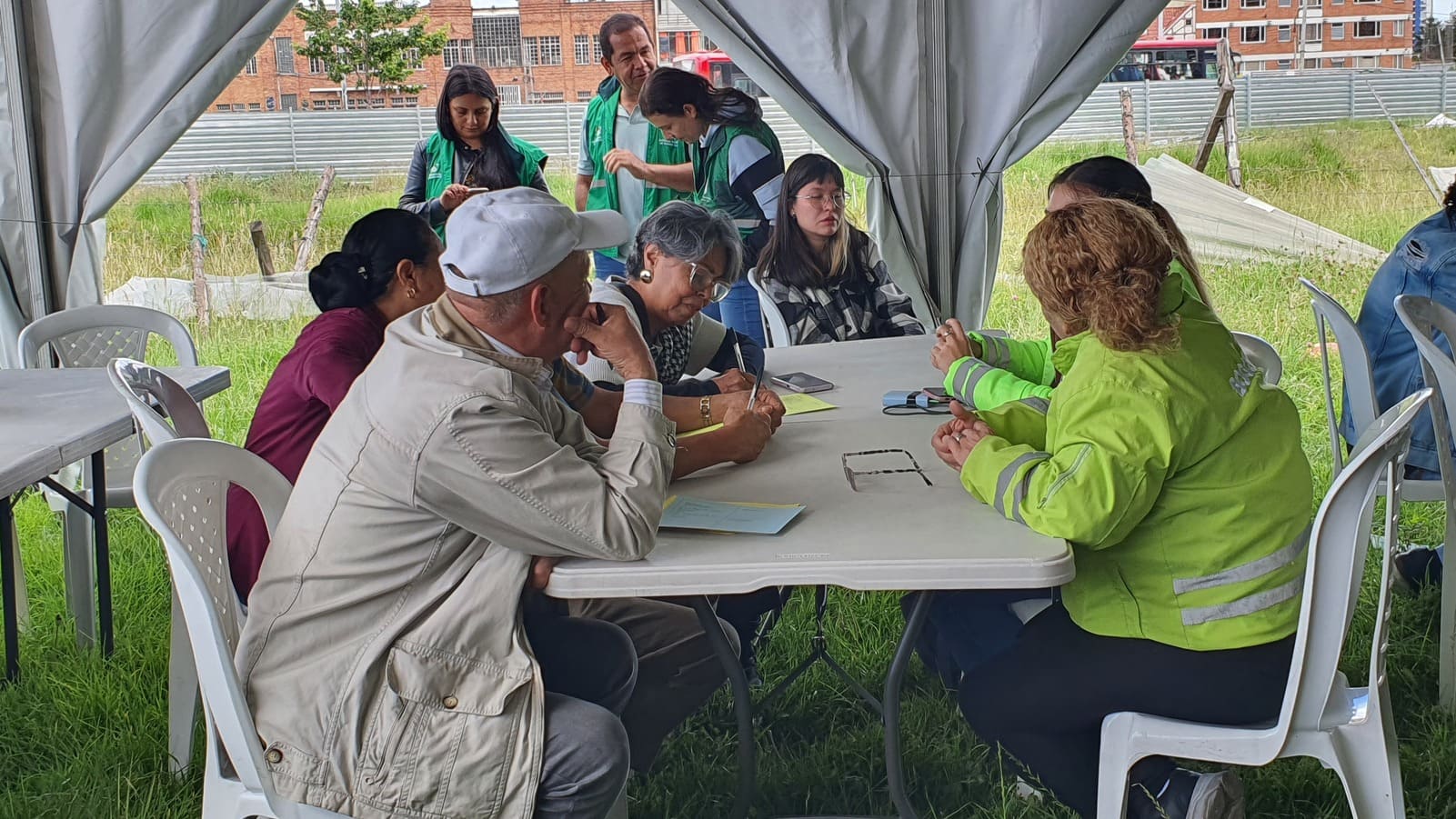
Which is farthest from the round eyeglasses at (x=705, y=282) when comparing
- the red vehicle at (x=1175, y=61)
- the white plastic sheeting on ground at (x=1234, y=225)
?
the red vehicle at (x=1175, y=61)

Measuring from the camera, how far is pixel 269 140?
351 inches

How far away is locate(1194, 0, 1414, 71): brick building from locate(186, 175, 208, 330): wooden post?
23.3ft

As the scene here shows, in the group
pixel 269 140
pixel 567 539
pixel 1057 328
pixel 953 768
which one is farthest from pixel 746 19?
pixel 269 140

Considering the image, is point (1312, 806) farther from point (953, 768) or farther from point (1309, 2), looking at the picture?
point (1309, 2)

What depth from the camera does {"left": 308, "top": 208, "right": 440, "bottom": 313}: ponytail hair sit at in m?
2.51

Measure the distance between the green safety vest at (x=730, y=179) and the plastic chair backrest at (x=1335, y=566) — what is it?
9.14 ft

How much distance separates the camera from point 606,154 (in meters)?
4.69

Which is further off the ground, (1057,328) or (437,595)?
(1057,328)

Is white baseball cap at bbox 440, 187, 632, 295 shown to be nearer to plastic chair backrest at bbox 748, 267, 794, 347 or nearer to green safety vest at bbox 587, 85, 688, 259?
plastic chair backrest at bbox 748, 267, 794, 347

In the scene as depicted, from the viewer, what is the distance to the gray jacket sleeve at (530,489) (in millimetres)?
1643

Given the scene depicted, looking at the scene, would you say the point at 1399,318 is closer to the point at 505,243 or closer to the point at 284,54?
the point at 505,243

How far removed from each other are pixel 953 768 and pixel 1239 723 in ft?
2.99

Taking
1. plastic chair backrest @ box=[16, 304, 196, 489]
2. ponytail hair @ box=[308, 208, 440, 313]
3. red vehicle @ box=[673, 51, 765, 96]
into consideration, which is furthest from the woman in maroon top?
red vehicle @ box=[673, 51, 765, 96]

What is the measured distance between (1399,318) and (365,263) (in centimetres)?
238
